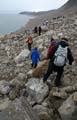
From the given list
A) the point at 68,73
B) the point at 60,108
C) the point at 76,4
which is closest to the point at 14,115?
the point at 60,108

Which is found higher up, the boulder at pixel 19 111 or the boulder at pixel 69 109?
the boulder at pixel 69 109

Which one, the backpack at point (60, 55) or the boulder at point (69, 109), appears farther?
the backpack at point (60, 55)

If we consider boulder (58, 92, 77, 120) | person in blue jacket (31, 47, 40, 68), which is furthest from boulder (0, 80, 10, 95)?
boulder (58, 92, 77, 120)

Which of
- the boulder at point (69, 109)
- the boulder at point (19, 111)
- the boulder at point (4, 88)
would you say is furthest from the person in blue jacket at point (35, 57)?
the boulder at point (69, 109)

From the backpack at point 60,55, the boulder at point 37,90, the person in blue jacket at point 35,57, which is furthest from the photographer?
the person in blue jacket at point 35,57

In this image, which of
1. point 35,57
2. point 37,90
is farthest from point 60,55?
point 35,57

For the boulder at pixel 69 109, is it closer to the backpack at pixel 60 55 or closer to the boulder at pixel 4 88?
the backpack at pixel 60 55

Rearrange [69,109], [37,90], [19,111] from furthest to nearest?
[37,90] < [19,111] < [69,109]

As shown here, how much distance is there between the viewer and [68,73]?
10.5 meters

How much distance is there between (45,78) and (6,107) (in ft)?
4.43

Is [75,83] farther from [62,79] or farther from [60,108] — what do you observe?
[60,108]

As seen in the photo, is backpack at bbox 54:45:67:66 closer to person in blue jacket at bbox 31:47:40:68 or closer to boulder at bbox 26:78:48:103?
boulder at bbox 26:78:48:103

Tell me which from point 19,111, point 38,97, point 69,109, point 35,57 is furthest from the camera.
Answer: point 35,57

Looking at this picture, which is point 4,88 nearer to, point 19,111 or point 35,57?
point 19,111
